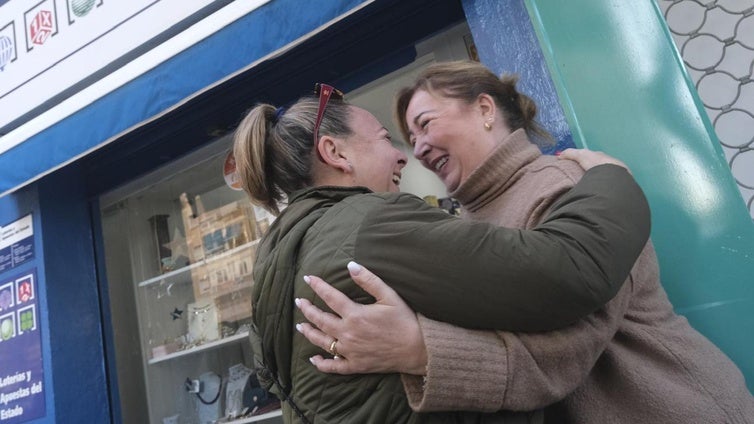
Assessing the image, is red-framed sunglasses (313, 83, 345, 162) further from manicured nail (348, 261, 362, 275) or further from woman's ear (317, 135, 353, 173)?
manicured nail (348, 261, 362, 275)

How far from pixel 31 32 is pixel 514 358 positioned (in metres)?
3.45

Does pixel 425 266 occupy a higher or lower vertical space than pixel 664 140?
lower

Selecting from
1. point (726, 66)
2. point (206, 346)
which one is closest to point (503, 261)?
point (726, 66)

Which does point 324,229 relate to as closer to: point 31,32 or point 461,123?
point 461,123

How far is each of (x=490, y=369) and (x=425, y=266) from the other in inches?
7.6

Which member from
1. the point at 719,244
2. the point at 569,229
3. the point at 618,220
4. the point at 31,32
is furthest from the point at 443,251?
the point at 31,32

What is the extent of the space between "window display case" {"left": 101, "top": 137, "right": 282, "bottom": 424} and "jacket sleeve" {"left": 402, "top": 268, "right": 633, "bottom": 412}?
7.41 feet

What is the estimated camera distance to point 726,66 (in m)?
2.06

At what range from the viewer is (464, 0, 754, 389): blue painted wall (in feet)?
5.32

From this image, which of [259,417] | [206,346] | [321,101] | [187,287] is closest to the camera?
[321,101]

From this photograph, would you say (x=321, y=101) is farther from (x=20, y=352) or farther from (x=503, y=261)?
(x=20, y=352)

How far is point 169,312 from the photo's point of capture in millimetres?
3537

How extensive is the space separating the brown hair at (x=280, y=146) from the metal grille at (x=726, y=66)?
1.37 meters

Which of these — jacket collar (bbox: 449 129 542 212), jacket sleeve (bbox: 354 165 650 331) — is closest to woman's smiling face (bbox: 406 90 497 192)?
jacket collar (bbox: 449 129 542 212)
